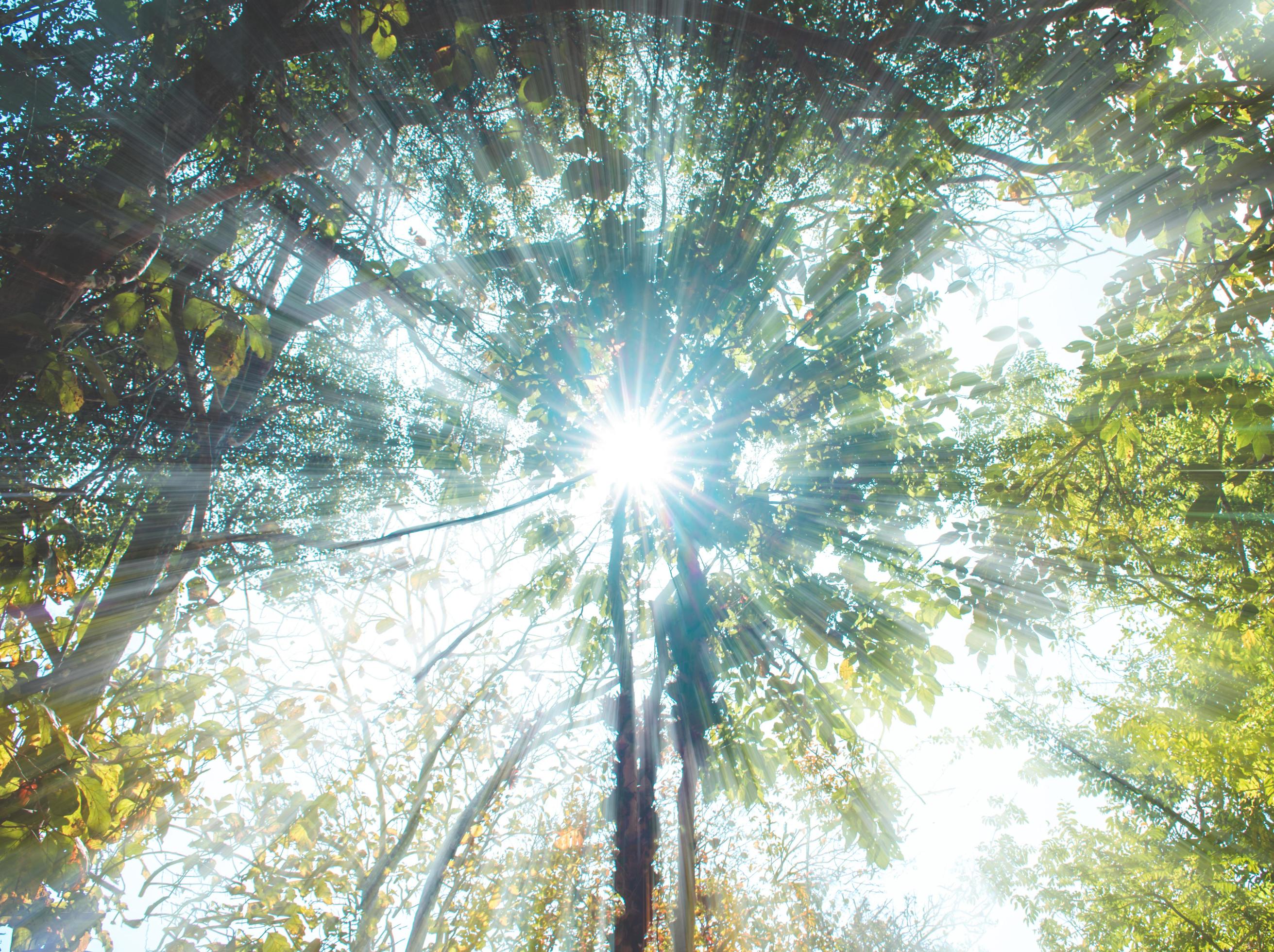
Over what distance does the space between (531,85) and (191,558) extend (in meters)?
4.02

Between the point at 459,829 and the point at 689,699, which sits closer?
the point at 689,699

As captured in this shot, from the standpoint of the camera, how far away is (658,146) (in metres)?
4.05

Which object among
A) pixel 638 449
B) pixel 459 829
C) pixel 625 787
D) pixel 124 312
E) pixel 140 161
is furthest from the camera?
pixel 459 829

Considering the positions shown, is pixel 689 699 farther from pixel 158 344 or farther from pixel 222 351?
pixel 158 344

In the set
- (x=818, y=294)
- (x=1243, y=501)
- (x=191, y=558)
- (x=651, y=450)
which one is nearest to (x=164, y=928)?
(x=191, y=558)

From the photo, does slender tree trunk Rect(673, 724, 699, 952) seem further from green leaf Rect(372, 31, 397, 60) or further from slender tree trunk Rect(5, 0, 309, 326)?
green leaf Rect(372, 31, 397, 60)

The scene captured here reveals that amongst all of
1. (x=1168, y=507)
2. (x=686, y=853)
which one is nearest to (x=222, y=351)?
(x=686, y=853)

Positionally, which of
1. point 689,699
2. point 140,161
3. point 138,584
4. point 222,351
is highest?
point 140,161

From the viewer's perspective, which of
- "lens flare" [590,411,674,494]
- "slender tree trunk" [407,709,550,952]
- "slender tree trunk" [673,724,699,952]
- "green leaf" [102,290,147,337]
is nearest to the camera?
"green leaf" [102,290,147,337]

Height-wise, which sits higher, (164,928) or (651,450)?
(651,450)

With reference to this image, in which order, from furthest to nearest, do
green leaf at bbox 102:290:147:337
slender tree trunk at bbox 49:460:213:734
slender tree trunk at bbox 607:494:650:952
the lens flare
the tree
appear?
1. the lens flare
2. slender tree trunk at bbox 49:460:213:734
3. slender tree trunk at bbox 607:494:650:952
4. the tree
5. green leaf at bbox 102:290:147:337

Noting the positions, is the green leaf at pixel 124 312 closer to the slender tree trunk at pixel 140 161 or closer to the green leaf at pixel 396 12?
the slender tree trunk at pixel 140 161

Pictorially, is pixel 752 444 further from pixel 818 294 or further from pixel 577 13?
pixel 577 13

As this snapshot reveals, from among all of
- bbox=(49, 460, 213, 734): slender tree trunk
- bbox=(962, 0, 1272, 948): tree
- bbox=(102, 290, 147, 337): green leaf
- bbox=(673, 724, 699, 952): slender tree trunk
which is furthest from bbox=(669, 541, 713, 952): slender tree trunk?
bbox=(49, 460, 213, 734): slender tree trunk
